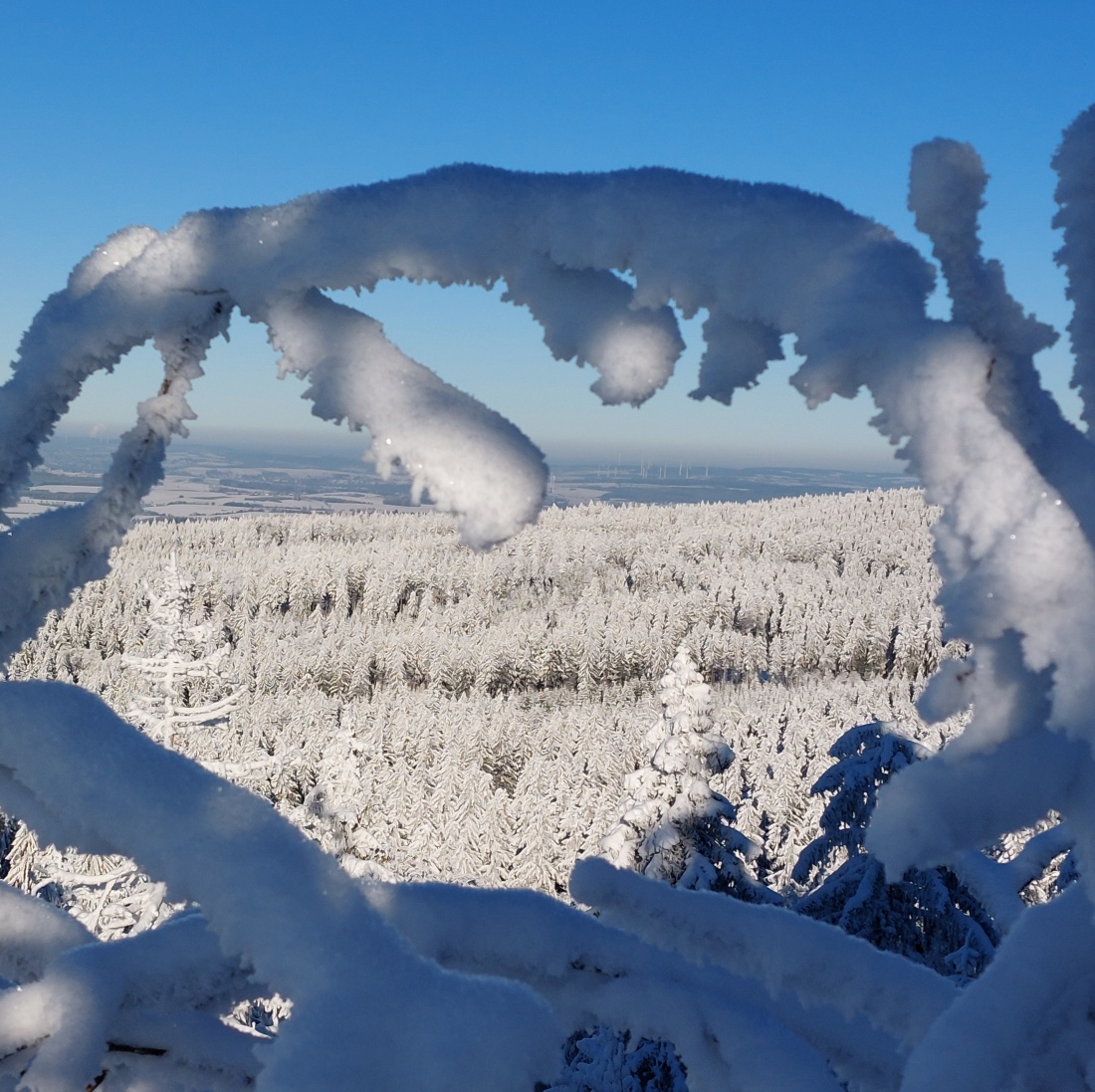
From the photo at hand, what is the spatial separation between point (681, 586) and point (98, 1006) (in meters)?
125

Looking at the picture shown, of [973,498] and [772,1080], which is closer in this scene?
[973,498]

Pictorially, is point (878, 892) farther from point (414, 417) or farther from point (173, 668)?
point (173, 668)

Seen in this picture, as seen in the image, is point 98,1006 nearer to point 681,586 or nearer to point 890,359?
point 890,359

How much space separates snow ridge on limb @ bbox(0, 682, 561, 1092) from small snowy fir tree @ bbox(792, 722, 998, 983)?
955 cm

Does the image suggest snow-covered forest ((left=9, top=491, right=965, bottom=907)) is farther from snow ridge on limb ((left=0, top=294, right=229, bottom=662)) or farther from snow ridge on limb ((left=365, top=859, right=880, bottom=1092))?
snow ridge on limb ((left=365, top=859, right=880, bottom=1092))

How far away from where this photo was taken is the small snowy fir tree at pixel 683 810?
38.4ft

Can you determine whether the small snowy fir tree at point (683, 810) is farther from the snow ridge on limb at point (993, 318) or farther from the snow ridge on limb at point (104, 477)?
the snow ridge on limb at point (993, 318)

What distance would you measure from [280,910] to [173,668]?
→ 56.5 ft

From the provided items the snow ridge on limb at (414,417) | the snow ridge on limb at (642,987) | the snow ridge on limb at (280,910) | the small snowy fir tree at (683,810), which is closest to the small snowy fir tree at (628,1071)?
the small snowy fir tree at (683,810)

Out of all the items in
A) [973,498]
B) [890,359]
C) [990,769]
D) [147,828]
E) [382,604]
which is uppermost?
[890,359]

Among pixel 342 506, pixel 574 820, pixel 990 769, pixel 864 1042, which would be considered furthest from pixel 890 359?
pixel 342 506

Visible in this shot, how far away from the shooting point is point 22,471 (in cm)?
131

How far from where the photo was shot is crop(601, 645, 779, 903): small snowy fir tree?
11711mm

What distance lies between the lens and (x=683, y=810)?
11.9 m
